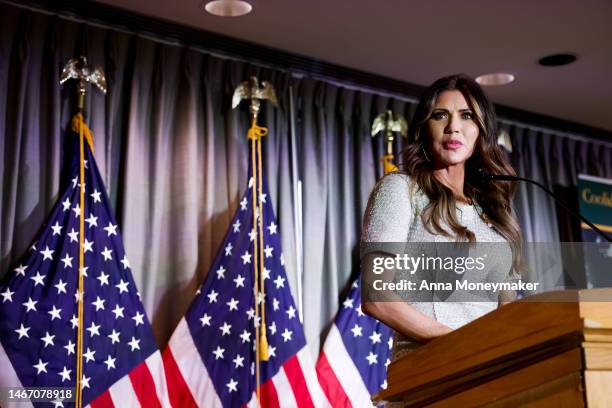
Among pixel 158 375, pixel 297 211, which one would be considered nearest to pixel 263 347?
pixel 158 375

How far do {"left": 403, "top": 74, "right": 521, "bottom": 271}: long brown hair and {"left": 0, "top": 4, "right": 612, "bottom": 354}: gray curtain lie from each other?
203 cm

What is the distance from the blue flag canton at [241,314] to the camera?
3.76m

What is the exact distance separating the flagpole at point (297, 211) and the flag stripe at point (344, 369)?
189 millimetres

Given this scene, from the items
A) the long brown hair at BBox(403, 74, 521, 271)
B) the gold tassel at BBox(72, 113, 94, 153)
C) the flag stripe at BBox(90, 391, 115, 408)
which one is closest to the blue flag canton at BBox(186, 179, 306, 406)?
the flag stripe at BBox(90, 391, 115, 408)

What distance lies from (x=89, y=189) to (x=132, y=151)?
0.35 metres

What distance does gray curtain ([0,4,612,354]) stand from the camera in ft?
11.9

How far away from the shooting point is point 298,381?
3.93m

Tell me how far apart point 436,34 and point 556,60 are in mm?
810

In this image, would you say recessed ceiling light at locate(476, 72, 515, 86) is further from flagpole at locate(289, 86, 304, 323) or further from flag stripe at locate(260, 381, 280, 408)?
flag stripe at locate(260, 381, 280, 408)

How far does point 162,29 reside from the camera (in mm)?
4137

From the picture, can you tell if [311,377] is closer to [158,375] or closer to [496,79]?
[158,375]

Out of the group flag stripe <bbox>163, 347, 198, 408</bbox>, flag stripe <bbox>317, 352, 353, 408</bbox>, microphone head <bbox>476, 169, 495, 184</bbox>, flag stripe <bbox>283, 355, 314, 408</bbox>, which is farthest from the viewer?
flag stripe <bbox>317, 352, 353, 408</bbox>

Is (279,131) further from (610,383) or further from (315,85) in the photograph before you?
(610,383)

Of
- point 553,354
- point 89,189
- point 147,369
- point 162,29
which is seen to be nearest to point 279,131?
point 162,29
